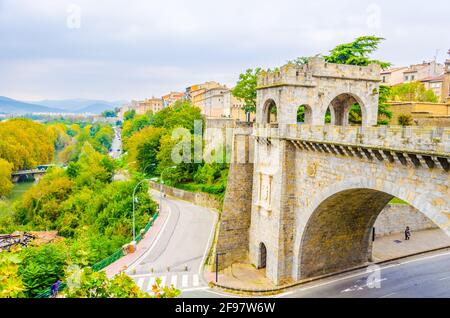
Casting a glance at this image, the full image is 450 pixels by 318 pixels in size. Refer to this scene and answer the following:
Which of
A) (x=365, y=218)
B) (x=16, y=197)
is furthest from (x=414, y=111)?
(x=16, y=197)

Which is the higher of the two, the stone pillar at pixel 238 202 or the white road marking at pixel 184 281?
the stone pillar at pixel 238 202

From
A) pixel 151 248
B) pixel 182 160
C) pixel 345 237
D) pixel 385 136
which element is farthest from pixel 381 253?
pixel 182 160

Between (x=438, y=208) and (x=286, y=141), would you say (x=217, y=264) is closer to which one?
(x=286, y=141)

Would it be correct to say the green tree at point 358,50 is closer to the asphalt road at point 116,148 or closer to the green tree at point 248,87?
the green tree at point 248,87

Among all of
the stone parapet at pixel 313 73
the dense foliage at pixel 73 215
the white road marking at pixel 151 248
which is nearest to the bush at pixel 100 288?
the dense foliage at pixel 73 215

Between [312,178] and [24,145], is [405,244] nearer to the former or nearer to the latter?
[312,178]

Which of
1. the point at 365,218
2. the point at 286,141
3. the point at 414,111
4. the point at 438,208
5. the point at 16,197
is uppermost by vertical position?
the point at 414,111
